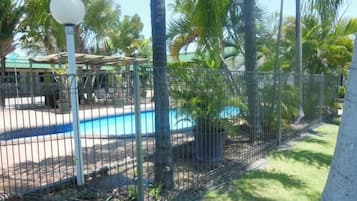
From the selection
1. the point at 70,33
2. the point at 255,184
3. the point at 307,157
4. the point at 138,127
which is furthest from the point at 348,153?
the point at 307,157

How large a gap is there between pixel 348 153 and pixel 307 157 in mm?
5678

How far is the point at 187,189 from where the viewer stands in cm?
532

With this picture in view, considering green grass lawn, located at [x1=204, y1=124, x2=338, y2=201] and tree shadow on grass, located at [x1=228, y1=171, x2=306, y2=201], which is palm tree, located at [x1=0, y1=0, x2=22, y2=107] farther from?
tree shadow on grass, located at [x1=228, y1=171, x2=306, y2=201]

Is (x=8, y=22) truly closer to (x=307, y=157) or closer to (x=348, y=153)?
(x=307, y=157)

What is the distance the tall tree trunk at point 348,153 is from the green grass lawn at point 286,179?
8.99 ft

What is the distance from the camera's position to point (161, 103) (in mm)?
5078

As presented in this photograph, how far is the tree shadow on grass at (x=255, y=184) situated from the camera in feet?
17.1

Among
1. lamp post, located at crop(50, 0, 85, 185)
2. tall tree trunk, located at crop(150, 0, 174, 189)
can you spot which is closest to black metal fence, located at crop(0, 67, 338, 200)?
tall tree trunk, located at crop(150, 0, 174, 189)

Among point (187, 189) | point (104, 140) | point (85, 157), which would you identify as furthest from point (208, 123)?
point (104, 140)

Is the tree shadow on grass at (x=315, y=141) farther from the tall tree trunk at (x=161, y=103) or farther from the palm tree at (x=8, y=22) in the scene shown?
the palm tree at (x=8, y=22)

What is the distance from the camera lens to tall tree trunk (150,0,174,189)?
16.6 ft

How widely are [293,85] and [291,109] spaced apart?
2.47 ft

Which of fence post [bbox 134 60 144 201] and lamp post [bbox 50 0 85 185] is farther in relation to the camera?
Answer: lamp post [bbox 50 0 85 185]

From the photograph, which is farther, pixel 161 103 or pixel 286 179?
pixel 286 179
